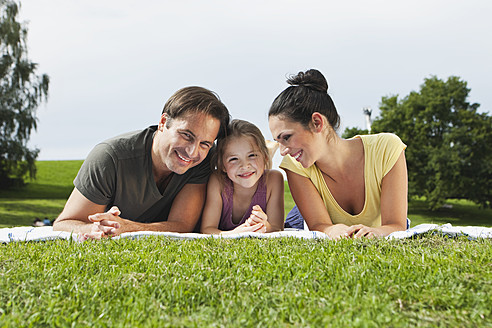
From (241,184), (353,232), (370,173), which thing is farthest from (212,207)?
(370,173)

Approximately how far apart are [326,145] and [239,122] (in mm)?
1116

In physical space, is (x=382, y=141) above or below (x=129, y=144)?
above

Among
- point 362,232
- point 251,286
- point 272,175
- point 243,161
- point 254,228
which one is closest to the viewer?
point 251,286

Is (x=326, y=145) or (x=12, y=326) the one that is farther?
(x=326, y=145)

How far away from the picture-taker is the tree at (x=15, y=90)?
2466 cm

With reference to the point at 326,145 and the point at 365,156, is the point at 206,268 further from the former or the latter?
the point at 365,156

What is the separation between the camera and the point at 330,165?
4.93 metres

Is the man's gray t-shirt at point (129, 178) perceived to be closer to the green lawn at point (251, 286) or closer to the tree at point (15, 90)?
the green lawn at point (251, 286)

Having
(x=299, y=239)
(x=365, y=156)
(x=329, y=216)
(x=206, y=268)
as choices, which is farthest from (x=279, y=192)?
(x=206, y=268)

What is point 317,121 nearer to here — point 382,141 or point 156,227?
point 382,141

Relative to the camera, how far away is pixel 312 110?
461cm

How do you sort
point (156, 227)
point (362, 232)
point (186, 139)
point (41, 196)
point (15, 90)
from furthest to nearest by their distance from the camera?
point (41, 196)
point (15, 90)
point (156, 227)
point (186, 139)
point (362, 232)

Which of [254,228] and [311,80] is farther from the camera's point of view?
[311,80]

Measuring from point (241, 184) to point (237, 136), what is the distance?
22.3 inches
